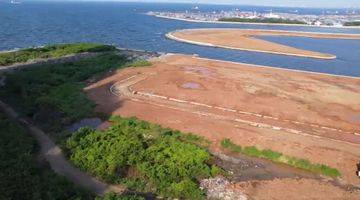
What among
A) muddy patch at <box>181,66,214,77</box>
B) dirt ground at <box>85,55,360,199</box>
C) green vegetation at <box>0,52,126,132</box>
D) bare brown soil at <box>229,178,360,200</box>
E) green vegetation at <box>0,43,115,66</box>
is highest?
green vegetation at <box>0,43,115,66</box>

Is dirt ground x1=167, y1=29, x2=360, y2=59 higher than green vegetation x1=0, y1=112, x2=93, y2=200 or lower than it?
lower

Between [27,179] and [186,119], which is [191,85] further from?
[27,179]

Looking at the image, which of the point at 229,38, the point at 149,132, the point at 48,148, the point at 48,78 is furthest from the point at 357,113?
the point at 229,38

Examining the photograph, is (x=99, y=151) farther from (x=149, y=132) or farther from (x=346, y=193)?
Result: (x=346, y=193)

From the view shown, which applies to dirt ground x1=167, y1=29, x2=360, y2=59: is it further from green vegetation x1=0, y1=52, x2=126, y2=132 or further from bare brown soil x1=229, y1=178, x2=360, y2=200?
bare brown soil x1=229, y1=178, x2=360, y2=200

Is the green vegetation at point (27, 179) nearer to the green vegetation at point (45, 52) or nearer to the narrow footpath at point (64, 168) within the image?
the narrow footpath at point (64, 168)

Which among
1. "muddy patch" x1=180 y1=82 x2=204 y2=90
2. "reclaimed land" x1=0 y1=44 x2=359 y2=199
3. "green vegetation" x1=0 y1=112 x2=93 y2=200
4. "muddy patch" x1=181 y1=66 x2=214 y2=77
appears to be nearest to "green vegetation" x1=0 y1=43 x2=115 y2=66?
"reclaimed land" x1=0 y1=44 x2=359 y2=199
